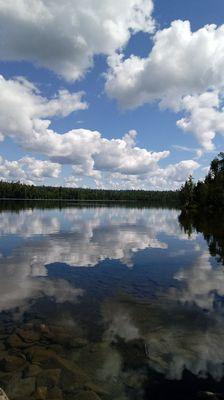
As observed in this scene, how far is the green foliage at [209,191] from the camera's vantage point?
121525 mm

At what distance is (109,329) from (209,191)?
11815cm

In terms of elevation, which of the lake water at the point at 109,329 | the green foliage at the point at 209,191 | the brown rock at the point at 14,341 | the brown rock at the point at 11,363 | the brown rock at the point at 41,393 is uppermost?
the green foliage at the point at 209,191

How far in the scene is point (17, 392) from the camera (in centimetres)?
1076

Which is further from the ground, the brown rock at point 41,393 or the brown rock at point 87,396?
the brown rock at point 41,393

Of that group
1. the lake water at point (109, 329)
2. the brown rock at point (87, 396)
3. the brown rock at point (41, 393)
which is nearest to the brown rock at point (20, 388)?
the lake water at point (109, 329)

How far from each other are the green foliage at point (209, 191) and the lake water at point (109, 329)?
93498mm

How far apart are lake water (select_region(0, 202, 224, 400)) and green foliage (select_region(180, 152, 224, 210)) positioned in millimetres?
93498

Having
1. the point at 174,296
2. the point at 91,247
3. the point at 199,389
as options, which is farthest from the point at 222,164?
the point at 199,389

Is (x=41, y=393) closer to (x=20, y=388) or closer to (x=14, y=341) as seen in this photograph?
(x=20, y=388)

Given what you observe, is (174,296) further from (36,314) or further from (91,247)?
(91,247)

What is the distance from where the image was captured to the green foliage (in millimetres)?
121525

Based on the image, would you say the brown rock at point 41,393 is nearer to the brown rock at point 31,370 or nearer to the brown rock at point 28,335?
the brown rock at point 31,370

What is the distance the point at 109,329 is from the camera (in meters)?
16.1

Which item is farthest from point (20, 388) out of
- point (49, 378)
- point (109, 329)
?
point (109, 329)
